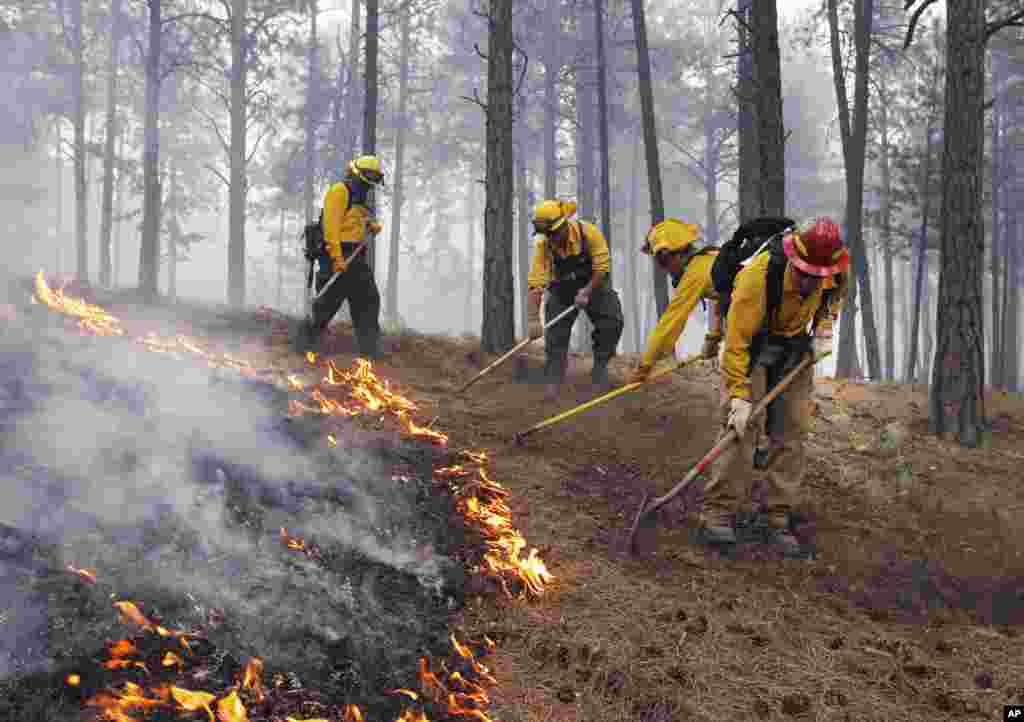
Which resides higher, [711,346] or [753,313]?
[753,313]

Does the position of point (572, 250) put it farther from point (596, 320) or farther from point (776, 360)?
point (776, 360)

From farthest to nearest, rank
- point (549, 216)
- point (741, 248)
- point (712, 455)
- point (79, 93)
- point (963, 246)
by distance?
1. point (79, 93)
2. point (549, 216)
3. point (963, 246)
4. point (741, 248)
5. point (712, 455)

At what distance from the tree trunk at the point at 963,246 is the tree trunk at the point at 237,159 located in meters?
16.4

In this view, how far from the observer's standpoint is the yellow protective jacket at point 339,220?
8047mm

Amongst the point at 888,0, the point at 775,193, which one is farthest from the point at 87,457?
the point at 888,0

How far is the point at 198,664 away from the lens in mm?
3172

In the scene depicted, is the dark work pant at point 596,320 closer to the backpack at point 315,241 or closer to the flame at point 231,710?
the backpack at point 315,241

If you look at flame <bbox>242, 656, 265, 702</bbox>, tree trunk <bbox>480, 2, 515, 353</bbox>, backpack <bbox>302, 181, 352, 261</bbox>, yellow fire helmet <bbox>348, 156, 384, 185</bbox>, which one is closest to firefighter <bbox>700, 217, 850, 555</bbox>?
flame <bbox>242, 656, 265, 702</bbox>

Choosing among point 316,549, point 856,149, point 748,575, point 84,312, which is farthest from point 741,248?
point 856,149

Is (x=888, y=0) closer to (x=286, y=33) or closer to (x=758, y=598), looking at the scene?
(x=286, y=33)

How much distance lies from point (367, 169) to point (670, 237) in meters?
3.45

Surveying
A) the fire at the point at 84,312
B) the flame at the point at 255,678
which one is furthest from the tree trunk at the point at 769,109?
the fire at the point at 84,312

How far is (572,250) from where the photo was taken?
773 centimetres

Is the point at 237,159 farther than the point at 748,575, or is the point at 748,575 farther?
the point at 237,159
